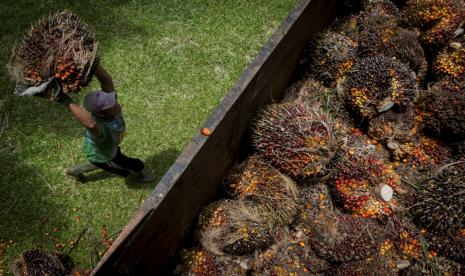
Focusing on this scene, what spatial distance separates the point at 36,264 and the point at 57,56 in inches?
62.7

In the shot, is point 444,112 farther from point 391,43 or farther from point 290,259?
point 290,259

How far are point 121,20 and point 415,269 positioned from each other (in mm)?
4252

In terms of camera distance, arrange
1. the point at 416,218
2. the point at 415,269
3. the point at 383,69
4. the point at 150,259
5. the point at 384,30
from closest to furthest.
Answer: the point at 150,259
the point at 415,269
the point at 416,218
the point at 383,69
the point at 384,30

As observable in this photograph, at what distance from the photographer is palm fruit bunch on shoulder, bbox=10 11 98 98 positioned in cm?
261

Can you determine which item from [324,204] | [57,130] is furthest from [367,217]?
[57,130]

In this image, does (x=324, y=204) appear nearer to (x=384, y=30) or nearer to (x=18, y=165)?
(x=384, y=30)

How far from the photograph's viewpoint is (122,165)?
3.58m

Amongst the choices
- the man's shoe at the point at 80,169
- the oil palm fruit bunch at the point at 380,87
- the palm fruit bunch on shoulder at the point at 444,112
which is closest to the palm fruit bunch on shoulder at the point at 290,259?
the oil palm fruit bunch at the point at 380,87

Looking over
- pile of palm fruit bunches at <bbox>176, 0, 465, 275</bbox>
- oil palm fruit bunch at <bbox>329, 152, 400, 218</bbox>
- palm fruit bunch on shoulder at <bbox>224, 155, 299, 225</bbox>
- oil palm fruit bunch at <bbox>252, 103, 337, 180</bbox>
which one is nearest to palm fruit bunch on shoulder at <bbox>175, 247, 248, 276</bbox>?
pile of palm fruit bunches at <bbox>176, 0, 465, 275</bbox>

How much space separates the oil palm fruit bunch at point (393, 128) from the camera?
312 centimetres

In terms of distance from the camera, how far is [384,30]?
3592 mm

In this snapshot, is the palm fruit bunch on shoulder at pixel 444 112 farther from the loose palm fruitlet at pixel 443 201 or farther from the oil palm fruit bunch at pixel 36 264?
the oil palm fruit bunch at pixel 36 264

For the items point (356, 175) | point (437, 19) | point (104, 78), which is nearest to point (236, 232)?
point (356, 175)

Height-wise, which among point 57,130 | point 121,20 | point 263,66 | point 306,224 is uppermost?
point 263,66
